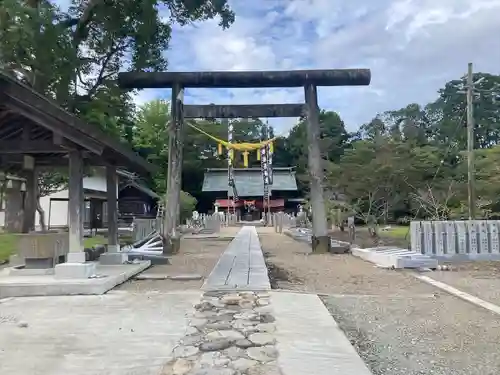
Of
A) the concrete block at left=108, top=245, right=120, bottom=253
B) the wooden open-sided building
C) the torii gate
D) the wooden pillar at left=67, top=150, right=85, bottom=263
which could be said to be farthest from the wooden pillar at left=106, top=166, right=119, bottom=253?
the torii gate

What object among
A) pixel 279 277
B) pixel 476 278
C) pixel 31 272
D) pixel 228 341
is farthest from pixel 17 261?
pixel 476 278

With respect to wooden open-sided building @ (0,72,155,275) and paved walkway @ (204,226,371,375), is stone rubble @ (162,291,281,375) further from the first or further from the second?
wooden open-sided building @ (0,72,155,275)

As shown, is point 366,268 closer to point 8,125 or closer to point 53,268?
point 53,268

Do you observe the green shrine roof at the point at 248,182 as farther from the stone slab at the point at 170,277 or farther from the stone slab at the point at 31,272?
the stone slab at the point at 31,272

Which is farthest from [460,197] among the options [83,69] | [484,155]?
[83,69]

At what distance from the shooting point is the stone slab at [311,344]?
3.97m

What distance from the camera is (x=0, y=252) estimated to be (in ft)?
50.1

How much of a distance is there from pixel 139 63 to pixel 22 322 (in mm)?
9981

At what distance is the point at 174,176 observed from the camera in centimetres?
1581

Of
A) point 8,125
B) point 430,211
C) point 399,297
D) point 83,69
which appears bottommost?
point 399,297

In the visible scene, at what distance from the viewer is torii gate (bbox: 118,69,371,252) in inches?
593

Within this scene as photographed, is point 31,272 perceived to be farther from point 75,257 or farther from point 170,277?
point 170,277

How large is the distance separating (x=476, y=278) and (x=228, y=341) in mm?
7810

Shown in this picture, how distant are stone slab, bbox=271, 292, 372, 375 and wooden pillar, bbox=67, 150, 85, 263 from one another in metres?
3.59
